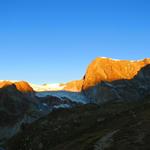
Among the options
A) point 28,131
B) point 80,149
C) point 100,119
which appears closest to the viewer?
point 80,149

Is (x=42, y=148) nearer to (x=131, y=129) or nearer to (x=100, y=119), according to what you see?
(x=100, y=119)

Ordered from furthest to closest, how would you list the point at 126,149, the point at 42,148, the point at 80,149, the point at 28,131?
the point at 28,131 → the point at 42,148 → the point at 80,149 → the point at 126,149

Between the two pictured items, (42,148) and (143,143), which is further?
(42,148)

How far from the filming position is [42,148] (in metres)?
124

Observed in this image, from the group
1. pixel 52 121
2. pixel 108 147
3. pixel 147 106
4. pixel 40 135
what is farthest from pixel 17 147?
pixel 108 147

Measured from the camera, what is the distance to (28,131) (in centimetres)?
15375

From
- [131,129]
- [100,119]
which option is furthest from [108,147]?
[100,119]

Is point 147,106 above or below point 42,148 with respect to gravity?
above

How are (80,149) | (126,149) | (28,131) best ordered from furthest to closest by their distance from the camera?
(28,131), (80,149), (126,149)

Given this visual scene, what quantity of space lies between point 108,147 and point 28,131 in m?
77.1

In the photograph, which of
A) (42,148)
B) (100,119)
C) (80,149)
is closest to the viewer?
(80,149)

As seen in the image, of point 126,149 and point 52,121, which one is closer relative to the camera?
point 126,149

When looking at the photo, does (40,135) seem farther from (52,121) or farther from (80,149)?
(80,149)

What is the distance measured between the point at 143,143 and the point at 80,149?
15.2m
